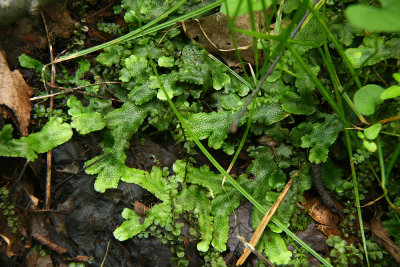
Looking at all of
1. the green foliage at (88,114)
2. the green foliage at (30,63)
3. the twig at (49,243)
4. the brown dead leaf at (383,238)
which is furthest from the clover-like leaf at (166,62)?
the brown dead leaf at (383,238)

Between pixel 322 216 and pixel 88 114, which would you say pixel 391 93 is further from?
pixel 88 114


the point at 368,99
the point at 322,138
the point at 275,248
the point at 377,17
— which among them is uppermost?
the point at 377,17

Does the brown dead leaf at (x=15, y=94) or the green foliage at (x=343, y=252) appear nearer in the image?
the green foliage at (x=343, y=252)

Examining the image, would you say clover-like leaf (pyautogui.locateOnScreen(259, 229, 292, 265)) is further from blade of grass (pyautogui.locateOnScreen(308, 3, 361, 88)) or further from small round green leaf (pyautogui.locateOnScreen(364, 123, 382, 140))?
blade of grass (pyautogui.locateOnScreen(308, 3, 361, 88))

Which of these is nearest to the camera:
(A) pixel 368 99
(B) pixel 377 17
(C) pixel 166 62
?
(B) pixel 377 17

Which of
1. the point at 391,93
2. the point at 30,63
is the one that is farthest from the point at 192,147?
the point at 30,63

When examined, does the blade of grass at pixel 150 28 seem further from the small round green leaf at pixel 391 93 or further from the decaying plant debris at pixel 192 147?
the small round green leaf at pixel 391 93

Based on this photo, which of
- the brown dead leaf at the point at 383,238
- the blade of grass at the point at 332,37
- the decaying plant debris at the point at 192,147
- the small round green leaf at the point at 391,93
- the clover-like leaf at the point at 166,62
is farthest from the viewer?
the clover-like leaf at the point at 166,62
